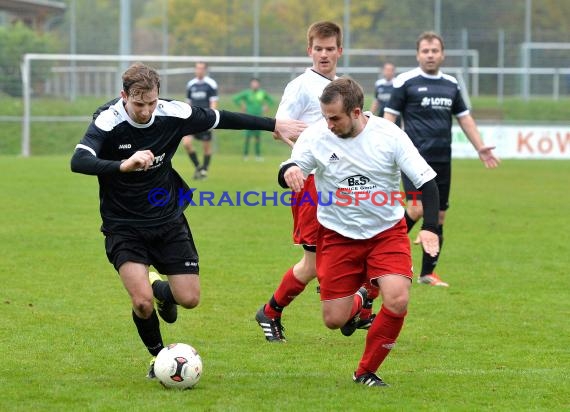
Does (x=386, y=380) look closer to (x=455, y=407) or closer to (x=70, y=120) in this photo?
(x=455, y=407)

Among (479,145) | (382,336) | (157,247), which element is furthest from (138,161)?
(479,145)

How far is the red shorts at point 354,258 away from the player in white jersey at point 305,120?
1.04 m

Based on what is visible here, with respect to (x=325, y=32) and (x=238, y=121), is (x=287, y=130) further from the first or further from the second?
(x=325, y=32)

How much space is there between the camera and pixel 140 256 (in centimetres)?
600

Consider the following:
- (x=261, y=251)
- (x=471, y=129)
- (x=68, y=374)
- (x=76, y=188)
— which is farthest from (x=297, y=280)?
(x=76, y=188)

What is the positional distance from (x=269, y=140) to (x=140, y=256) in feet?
79.8

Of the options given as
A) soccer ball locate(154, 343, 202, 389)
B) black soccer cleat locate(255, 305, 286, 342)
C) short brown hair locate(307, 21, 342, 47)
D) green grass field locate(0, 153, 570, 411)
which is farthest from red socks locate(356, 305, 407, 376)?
short brown hair locate(307, 21, 342, 47)

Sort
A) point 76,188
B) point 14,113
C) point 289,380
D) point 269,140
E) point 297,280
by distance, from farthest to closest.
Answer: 1. point 269,140
2. point 14,113
3. point 76,188
4. point 297,280
5. point 289,380

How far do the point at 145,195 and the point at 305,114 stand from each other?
1.70m

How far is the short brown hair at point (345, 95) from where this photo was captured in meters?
5.65

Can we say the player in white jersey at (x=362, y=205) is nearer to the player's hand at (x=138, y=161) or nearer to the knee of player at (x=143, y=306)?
the player's hand at (x=138, y=161)

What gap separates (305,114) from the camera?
24.1 ft

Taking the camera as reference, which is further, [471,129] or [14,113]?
[14,113]

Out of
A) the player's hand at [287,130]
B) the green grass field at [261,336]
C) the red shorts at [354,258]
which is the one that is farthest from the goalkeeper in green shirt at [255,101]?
the red shorts at [354,258]
